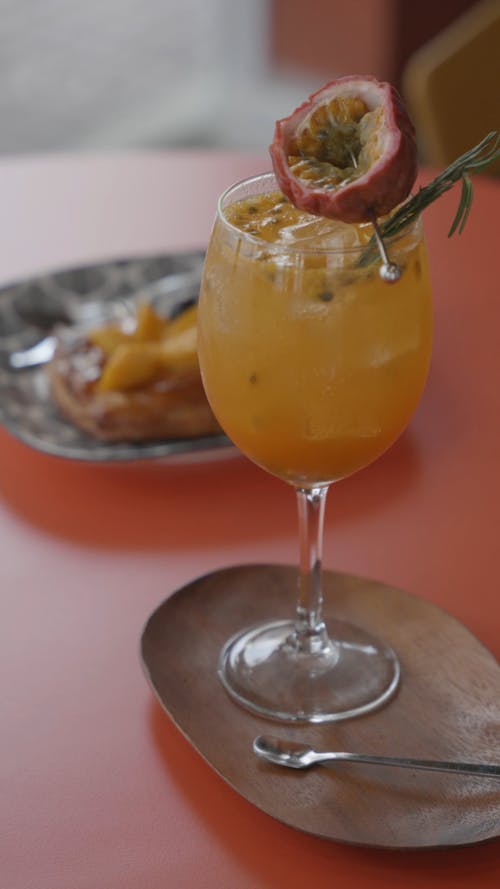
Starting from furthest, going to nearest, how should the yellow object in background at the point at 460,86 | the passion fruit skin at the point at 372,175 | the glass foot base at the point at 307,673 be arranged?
the yellow object in background at the point at 460,86
the glass foot base at the point at 307,673
the passion fruit skin at the point at 372,175

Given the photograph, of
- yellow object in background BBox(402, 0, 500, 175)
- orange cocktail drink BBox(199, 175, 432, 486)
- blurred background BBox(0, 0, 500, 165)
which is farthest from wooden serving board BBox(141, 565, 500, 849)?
blurred background BBox(0, 0, 500, 165)

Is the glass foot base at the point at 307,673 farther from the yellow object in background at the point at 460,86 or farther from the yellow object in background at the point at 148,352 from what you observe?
the yellow object in background at the point at 460,86

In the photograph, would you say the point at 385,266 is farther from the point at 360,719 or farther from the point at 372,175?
the point at 360,719

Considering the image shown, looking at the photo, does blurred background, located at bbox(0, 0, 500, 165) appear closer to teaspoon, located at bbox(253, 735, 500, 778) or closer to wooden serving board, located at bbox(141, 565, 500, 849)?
wooden serving board, located at bbox(141, 565, 500, 849)

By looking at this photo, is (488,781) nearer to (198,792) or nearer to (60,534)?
(198,792)

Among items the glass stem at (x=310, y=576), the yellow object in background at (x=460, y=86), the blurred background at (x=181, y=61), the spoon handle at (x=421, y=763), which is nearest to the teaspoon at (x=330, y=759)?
the spoon handle at (x=421, y=763)
